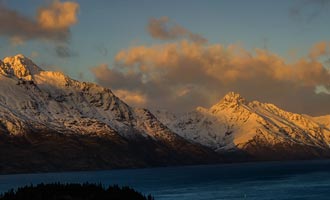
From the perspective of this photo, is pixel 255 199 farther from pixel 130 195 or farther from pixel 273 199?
pixel 130 195

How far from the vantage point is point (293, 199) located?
196m

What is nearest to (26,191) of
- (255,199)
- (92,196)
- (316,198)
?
(92,196)

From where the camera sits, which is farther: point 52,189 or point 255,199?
point 255,199

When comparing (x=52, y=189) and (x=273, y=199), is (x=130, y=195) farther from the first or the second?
(x=273, y=199)

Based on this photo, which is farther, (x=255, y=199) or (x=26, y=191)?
(x=255, y=199)

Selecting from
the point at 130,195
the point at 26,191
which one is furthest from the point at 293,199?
the point at 26,191

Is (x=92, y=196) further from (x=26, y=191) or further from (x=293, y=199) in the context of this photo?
(x=293, y=199)

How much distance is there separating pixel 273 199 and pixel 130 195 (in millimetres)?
81946

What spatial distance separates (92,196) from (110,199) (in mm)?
3674

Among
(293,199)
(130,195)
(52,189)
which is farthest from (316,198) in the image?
(52,189)

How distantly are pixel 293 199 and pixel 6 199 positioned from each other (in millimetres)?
104325

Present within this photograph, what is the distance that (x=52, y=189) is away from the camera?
124 metres

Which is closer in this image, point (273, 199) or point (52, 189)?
point (52, 189)

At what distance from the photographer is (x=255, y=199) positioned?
198 metres
